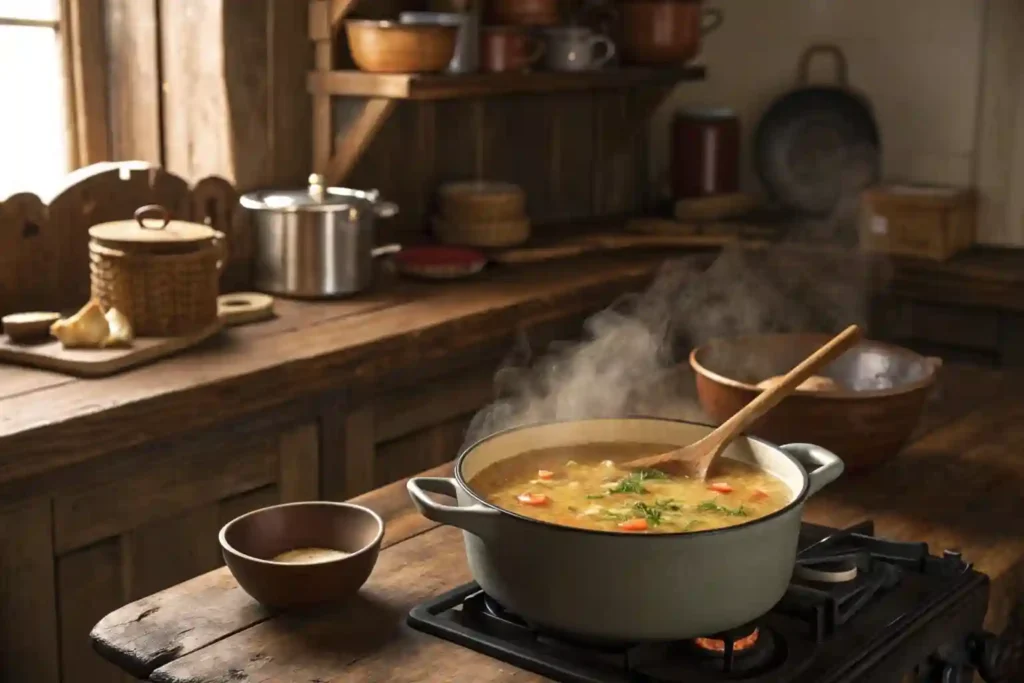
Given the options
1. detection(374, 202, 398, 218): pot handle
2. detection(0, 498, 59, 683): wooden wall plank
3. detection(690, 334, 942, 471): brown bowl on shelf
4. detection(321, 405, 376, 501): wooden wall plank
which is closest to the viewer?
detection(690, 334, 942, 471): brown bowl on shelf

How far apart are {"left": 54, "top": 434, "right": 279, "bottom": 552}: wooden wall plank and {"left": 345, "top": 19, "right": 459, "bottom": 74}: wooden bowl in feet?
2.99

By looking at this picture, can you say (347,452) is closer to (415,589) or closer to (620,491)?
(415,589)

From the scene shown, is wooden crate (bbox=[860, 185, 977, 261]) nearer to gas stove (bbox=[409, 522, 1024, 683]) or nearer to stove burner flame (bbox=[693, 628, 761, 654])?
gas stove (bbox=[409, 522, 1024, 683])

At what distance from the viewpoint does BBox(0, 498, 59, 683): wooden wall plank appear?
181 cm

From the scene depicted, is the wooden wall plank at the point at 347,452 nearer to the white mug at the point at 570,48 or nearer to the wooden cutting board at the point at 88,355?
the wooden cutting board at the point at 88,355

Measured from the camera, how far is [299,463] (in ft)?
7.51

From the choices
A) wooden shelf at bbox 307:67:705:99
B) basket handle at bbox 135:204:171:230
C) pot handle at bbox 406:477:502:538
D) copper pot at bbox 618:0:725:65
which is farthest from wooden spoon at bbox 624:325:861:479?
copper pot at bbox 618:0:725:65

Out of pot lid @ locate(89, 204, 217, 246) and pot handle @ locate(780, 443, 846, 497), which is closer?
pot handle @ locate(780, 443, 846, 497)

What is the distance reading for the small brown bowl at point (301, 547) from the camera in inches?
47.7

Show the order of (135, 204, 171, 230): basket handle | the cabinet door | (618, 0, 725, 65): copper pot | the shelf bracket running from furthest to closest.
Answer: (618, 0, 725, 65): copper pot, the shelf bracket, (135, 204, 171, 230): basket handle, the cabinet door

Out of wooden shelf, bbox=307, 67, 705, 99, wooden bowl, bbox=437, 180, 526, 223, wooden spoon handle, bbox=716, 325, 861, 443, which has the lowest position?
wooden spoon handle, bbox=716, 325, 861, 443

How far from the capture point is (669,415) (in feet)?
6.04

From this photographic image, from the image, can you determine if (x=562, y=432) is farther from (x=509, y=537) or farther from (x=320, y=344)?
(x=320, y=344)

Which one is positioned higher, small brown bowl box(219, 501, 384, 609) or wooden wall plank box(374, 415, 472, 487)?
small brown bowl box(219, 501, 384, 609)
